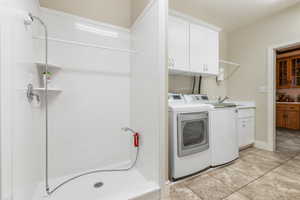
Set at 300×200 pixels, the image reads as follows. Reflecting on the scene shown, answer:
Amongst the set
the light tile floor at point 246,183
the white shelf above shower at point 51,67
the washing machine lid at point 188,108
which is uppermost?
the white shelf above shower at point 51,67

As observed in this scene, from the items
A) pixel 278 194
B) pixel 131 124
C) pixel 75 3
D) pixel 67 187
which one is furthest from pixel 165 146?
pixel 75 3

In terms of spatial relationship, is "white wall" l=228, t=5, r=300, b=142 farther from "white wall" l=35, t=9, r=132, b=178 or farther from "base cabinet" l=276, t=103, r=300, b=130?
"white wall" l=35, t=9, r=132, b=178

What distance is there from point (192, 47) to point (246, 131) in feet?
6.17

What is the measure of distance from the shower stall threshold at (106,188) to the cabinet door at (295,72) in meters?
5.31

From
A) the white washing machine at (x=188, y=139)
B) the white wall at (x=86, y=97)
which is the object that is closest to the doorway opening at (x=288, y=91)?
the white washing machine at (x=188, y=139)

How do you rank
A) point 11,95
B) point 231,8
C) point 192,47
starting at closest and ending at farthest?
point 11,95 < point 192,47 < point 231,8

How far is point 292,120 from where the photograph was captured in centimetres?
383

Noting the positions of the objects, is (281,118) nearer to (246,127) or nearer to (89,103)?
(246,127)

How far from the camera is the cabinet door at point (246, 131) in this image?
92.4 inches

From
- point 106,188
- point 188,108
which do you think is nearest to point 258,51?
point 188,108

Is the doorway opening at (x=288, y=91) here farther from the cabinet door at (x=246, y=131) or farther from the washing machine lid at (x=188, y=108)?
the washing machine lid at (x=188, y=108)

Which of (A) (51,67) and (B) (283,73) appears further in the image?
(B) (283,73)

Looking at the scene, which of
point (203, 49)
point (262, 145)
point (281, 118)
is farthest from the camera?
point (281, 118)

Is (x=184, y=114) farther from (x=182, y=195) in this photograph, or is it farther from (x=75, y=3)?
(x=75, y=3)
